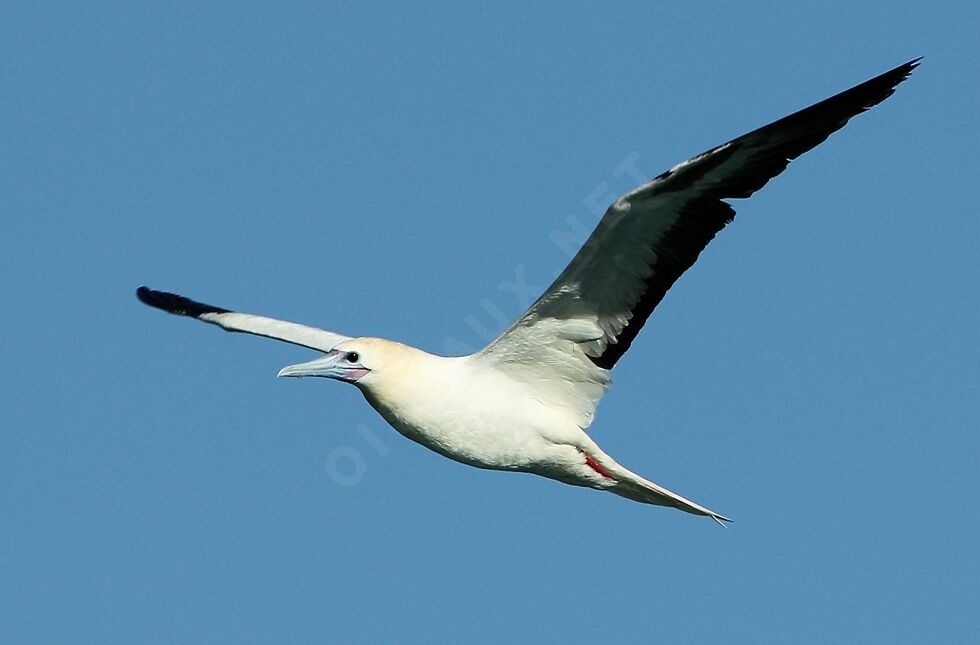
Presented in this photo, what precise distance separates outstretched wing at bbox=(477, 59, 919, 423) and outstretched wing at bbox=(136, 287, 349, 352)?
8.25 feet

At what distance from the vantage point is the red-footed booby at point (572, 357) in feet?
33.9

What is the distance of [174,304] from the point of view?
51.1 ft

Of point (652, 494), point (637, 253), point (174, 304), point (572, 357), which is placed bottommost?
point (652, 494)

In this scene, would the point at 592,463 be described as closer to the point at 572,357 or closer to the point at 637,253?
the point at 572,357

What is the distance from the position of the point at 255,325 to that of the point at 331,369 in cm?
278

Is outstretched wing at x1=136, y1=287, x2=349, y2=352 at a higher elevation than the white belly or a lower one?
higher

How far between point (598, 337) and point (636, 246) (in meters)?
1.05

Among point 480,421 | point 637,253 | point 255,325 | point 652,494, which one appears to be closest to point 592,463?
point 652,494

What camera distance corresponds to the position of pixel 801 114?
986 centimetres

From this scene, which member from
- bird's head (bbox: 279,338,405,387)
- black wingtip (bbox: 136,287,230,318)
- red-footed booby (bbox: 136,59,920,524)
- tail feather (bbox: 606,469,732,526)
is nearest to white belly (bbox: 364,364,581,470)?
Answer: red-footed booby (bbox: 136,59,920,524)

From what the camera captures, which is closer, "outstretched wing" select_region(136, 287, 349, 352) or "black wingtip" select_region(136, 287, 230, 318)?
"outstretched wing" select_region(136, 287, 349, 352)

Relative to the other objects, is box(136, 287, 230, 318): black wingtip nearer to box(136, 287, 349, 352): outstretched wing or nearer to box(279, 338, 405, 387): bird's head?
box(136, 287, 349, 352): outstretched wing

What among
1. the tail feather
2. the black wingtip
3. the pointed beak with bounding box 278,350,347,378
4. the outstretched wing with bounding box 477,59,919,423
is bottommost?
the tail feather

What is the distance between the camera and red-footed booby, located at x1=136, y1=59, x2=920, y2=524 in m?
10.3
